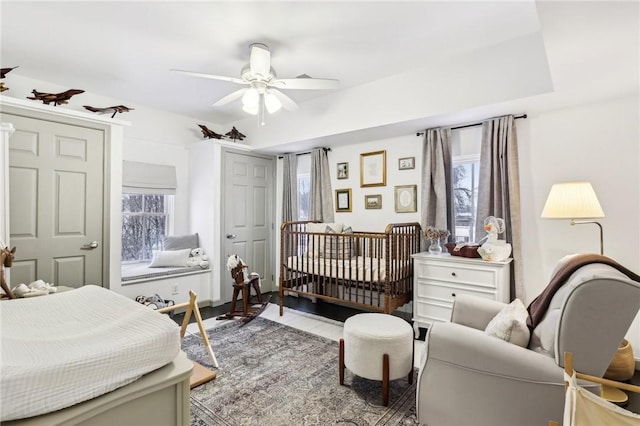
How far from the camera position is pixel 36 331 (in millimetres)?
1272

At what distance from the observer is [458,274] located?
9.14ft

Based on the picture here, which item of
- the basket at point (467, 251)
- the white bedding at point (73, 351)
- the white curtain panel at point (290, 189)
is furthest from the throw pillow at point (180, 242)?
the basket at point (467, 251)

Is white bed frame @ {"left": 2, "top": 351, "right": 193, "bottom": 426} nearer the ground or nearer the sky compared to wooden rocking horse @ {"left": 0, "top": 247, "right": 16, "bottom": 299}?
nearer the ground

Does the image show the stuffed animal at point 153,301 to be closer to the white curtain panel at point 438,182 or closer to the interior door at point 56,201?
the interior door at point 56,201

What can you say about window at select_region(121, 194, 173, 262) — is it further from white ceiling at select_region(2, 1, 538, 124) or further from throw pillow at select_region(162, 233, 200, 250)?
white ceiling at select_region(2, 1, 538, 124)

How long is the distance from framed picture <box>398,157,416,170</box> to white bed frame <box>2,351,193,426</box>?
117 inches

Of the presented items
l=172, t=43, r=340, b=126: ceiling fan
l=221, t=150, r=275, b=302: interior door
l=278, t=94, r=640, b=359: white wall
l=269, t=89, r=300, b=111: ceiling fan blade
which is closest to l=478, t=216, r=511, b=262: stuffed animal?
l=278, t=94, r=640, b=359: white wall

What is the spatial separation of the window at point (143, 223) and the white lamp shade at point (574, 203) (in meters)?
4.28

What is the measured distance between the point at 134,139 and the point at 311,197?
236cm

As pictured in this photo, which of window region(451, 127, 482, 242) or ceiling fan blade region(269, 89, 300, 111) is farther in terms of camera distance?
window region(451, 127, 482, 242)

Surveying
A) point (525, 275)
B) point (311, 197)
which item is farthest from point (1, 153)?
point (525, 275)

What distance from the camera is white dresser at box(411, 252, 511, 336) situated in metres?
2.62

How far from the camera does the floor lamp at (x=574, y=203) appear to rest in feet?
7.14

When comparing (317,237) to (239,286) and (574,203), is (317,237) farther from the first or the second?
(574,203)
